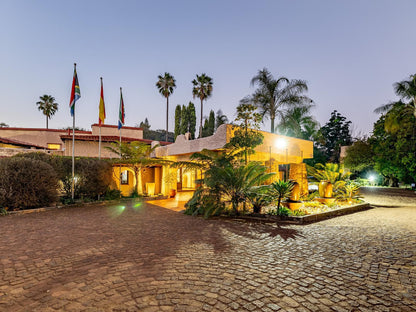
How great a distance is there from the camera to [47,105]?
3681cm

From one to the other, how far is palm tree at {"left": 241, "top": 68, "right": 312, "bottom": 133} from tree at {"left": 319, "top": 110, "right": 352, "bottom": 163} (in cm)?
2309

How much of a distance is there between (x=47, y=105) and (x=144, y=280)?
43.2 meters

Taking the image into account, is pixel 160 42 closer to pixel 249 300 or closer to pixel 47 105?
pixel 249 300

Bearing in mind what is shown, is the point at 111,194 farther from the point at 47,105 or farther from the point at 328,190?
the point at 47,105

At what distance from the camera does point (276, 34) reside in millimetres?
14828

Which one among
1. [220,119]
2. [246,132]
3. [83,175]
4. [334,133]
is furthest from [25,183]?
[334,133]

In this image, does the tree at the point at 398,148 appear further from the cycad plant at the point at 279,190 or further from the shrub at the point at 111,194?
the shrub at the point at 111,194

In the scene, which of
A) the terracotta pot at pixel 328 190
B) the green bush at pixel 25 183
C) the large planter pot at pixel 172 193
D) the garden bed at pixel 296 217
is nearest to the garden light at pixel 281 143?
the terracotta pot at pixel 328 190

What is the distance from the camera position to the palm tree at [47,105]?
36469 mm

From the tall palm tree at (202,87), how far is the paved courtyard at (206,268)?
89.8ft

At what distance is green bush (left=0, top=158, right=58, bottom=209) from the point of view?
9422 mm

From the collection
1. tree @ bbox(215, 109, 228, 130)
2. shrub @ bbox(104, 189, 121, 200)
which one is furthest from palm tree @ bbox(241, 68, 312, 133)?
shrub @ bbox(104, 189, 121, 200)

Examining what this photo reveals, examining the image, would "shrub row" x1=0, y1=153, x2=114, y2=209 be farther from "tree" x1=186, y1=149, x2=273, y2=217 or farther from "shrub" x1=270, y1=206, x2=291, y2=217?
"shrub" x1=270, y1=206, x2=291, y2=217

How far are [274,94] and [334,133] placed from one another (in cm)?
2730
